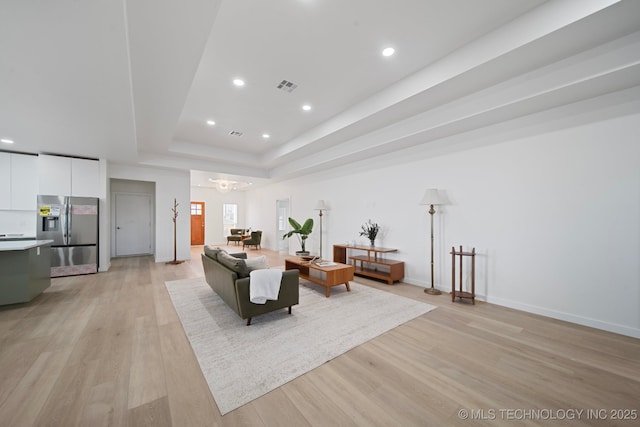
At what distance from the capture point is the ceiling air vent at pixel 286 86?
3516 millimetres

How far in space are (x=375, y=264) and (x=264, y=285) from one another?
3.15 metres

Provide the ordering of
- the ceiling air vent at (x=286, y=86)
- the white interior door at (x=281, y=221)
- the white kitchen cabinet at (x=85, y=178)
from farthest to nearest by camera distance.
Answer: the white interior door at (x=281, y=221)
the white kitchen cabinet at (x=85, y=178)
the ceiling air vent at (x=286, y=86)

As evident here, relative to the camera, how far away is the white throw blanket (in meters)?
2.89

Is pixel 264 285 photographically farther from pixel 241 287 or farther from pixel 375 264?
pixel 375 264

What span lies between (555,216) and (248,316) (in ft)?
13.7

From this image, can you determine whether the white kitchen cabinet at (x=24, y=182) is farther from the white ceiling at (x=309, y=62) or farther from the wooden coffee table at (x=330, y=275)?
the wooden coffee table at (x=330, y=275)

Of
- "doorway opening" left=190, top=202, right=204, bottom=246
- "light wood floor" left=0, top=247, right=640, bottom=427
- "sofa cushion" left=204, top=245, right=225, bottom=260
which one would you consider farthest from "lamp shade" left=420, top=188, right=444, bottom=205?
"doorway opening" left=190, top=202, right=204, bottom=246

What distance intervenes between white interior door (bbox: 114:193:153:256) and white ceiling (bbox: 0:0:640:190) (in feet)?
Answer: 11.9

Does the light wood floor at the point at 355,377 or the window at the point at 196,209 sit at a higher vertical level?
the window at the point at 196,209

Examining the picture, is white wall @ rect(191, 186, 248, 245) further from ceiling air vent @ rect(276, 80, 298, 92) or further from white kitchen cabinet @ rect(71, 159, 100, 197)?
ceiling air vent @ rect(276, 80, 298, 92)

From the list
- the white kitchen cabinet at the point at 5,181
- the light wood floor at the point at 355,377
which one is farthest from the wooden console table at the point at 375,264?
the white kitchen cabinet at the point at 5,181

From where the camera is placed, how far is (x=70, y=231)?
17.1 feet

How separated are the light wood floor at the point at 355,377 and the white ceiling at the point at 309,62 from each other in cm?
271

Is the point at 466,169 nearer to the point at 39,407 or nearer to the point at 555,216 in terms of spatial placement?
the point at 555,216
